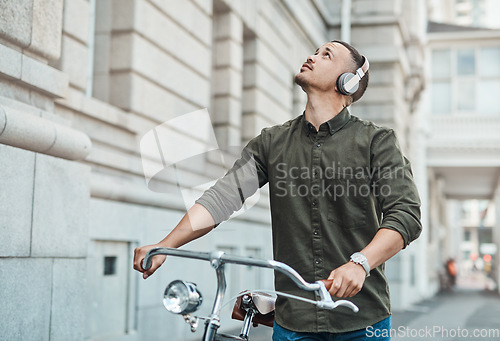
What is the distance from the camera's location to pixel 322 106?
108 inches

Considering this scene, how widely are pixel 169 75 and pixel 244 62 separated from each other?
3409 mm

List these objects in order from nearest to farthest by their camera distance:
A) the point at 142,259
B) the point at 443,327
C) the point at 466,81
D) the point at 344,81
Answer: the point at 142,259 < the point at 344,81 < the point at 443,327 < the point at 466,81

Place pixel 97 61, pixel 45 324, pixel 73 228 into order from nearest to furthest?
pixel 45 324
pixel 73 228
pixel 97 61

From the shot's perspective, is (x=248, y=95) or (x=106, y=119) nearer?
(x=106, y=119)

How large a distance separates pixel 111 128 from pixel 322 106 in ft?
14.5

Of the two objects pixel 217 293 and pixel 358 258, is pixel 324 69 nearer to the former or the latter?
pixel 358 258

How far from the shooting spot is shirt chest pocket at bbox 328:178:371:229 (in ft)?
8.39

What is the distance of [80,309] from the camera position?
4.98 m

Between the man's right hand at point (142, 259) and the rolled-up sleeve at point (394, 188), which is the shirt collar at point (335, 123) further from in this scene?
the man's right hand at point (142, 259)

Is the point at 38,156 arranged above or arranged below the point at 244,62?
below

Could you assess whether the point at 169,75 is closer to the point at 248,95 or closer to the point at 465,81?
the point at 248,95

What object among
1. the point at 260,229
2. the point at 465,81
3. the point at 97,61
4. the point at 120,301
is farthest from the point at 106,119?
the point at 465,81

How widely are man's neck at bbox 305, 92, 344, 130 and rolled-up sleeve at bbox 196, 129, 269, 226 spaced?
0.77ft

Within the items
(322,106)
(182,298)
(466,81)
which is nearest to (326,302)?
(182,298)
